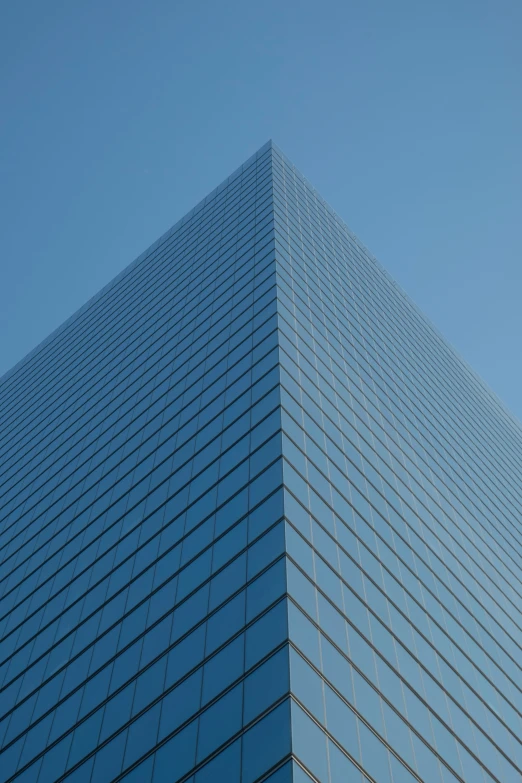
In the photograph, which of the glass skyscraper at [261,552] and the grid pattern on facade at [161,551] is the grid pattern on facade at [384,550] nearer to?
the glass skyscraper at [261,552]

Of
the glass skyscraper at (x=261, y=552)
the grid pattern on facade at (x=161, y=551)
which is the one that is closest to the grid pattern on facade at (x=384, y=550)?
the glass skyscraper at (x=261, y=552)

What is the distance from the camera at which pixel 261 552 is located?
2175cm

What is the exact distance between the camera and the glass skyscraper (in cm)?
1894

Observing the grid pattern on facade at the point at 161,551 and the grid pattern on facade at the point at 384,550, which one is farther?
the grid pattern on facade at the point at 384,550

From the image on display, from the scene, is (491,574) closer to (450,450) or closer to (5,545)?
(450,450)

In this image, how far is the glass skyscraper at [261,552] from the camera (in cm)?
1894

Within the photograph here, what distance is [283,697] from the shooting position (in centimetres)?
1691

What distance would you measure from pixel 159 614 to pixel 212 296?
2460cm

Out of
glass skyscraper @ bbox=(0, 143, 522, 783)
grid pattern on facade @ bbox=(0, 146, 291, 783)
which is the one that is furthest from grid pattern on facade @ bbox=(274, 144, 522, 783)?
grid pattern on facade @ bbox=(0, 146, 291, 783)

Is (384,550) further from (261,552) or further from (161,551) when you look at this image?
(161,551)

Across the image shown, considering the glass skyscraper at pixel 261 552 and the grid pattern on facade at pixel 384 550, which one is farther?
the grid pattern on facade at pixel 384 550

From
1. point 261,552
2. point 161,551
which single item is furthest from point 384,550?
point 161,551

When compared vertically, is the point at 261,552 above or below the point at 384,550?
above

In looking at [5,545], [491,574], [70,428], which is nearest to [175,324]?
[70,428]
